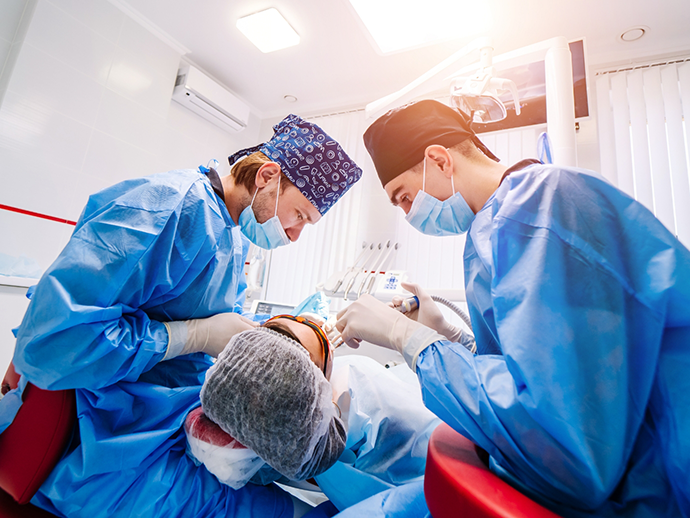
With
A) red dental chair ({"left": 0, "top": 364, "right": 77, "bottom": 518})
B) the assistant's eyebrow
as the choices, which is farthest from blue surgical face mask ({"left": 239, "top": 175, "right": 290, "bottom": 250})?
red dental chair ({"left": 0, "top": 364, "right": 77, "bottom": 518})

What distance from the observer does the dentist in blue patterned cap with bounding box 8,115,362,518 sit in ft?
2.58

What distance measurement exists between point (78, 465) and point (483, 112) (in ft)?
5.83

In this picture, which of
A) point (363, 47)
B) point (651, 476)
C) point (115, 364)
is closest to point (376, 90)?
point (363, 47)

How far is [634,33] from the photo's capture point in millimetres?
2404

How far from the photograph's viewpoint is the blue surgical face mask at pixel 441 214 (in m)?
1.15

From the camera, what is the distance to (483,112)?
1.63 meters

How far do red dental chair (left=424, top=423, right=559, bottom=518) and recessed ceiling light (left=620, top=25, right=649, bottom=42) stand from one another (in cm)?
293

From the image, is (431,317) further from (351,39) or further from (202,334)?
(351,39)

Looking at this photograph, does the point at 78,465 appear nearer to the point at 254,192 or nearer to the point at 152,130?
the point at 254,192

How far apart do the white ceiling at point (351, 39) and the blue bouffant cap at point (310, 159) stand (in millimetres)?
1444

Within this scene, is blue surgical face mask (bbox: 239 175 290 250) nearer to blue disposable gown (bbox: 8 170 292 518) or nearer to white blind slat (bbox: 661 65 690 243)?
blue disposable gown (bbox: 8 170 292 518)

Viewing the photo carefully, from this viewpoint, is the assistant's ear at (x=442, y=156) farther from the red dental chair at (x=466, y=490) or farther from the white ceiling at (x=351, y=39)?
the white ceiling at (x=351, y=39)

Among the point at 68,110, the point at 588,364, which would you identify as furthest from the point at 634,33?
the point at 68,110

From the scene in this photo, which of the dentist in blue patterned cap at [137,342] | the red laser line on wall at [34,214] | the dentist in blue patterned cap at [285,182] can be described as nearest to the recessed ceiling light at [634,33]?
the dentist in blue patterned cap at [285,182]
